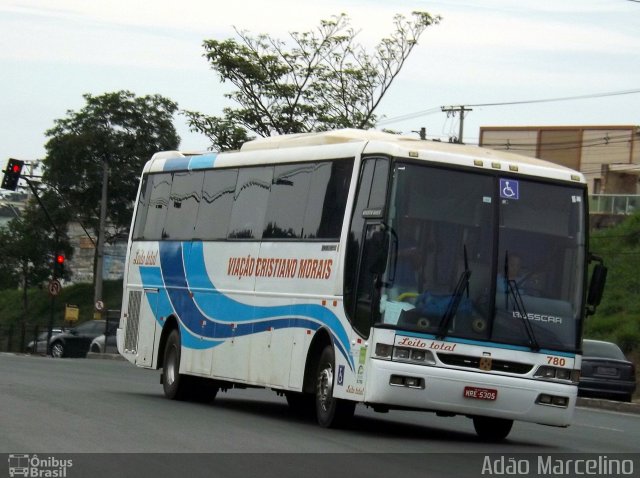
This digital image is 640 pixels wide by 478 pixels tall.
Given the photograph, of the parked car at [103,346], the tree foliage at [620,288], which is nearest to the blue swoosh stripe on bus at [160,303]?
the tree foliage at [620,288]

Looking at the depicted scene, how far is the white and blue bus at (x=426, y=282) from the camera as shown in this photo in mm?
15156

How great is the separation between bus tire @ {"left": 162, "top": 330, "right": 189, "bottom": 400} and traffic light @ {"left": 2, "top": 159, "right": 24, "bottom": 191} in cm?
2760

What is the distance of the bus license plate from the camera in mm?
15094

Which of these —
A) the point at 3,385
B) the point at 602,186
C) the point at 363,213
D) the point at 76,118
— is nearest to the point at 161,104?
the point at 76,118

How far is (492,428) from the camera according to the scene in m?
16.7

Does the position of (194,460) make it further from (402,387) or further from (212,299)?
(212,299)

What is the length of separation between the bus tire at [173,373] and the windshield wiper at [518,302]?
6944 mm

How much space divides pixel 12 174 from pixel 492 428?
34.1 meters

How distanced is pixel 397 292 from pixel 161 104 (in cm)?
5552

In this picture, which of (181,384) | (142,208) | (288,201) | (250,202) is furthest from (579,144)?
(288,201)

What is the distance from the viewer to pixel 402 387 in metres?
15.0

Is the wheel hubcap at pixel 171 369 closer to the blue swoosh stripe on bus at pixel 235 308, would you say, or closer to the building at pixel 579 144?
the blue swoosh stripe on bus at pixel 235 308

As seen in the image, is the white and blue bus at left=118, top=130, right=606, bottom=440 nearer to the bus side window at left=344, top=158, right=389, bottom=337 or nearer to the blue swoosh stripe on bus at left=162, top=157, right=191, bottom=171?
the bus side window at left=344, top=158, right=389, bottom=337

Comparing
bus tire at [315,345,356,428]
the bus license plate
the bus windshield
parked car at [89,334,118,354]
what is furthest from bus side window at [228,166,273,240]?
parked car at [89,334,118,354]
